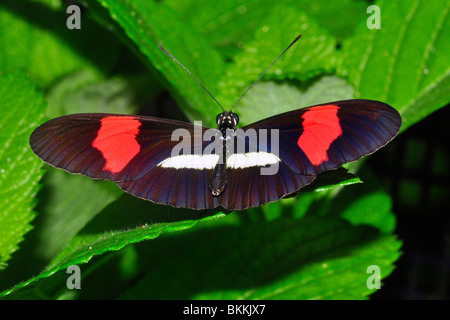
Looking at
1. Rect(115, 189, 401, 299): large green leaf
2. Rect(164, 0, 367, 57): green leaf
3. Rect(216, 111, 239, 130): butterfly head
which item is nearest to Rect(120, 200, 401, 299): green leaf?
Rect(115, 189, 401, 299): large green leaf

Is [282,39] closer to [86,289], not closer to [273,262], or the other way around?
[273,262]

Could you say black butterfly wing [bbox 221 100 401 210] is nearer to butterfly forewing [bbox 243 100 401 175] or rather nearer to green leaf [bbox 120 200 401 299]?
butterfly forewing [bbox 243 100 401 175]

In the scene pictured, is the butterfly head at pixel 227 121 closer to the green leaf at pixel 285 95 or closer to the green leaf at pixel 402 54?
the green leaf at pixel 285 95

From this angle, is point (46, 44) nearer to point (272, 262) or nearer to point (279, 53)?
point (279, 53)

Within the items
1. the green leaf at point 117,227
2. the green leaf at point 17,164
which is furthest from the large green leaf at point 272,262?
the green leaf at point 17,164

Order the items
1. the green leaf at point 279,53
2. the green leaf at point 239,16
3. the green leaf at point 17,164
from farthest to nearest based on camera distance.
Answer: the green leaf at point 239,16 → the green leaf at point 279,53 → the green leaf at point 17,164

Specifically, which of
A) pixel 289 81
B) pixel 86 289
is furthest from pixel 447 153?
pixel 86 289
